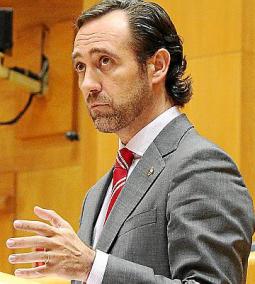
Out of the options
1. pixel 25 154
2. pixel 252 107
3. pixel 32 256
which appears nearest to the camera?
pixel 32 256

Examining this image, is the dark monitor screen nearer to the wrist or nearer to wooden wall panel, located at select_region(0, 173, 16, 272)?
wooden wall panel, located at select_region(0, 173, 16, 272)

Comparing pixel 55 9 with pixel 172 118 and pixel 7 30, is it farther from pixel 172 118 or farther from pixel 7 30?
pixel 172 118

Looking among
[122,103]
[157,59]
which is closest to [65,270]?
[122,103]

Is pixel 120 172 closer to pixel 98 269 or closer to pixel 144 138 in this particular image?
pixel 144 138

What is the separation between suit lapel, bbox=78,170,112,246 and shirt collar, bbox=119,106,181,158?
0.11 meters

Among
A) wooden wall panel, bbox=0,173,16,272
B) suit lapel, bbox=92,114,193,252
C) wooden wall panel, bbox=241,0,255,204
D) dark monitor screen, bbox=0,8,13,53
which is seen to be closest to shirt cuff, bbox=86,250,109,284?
suit lapel, bbox=92,114,193,252

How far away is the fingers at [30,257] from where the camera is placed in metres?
1.07

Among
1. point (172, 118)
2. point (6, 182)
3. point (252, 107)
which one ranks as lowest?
point (6, 182)

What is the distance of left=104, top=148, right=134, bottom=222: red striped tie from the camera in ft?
4.35

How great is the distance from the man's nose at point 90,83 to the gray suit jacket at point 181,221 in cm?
13

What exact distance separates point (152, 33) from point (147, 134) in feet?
0.55

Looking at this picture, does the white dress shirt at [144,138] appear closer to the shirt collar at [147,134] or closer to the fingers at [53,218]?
the shirt collar at [147,134]

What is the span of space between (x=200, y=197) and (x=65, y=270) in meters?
0.22

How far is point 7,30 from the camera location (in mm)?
2660
